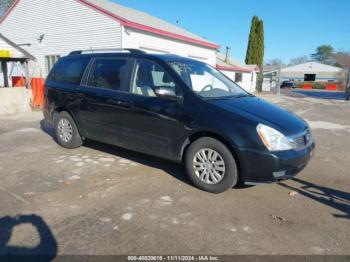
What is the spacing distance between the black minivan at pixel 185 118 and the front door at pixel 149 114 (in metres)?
0.01

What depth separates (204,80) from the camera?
16.3 ft

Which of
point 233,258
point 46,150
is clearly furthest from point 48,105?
point 233,258

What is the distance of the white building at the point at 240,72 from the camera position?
28516 millimetres

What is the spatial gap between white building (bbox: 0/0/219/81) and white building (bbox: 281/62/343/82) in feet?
202

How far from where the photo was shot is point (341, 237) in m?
3.23

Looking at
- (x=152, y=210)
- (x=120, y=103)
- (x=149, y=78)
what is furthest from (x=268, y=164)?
(x=120, y=103)

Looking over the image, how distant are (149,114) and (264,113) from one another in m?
1.68

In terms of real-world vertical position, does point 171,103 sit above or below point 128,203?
above

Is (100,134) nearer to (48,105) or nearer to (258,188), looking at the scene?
(48,105)

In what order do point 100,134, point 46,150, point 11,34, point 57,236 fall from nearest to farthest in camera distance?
point 57,236
point 100,134
point 46,150
point 11,34

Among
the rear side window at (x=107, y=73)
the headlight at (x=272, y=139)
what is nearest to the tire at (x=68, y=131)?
the rear side window at (x=107, y=73)

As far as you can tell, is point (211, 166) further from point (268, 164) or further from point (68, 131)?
point (68, 131)

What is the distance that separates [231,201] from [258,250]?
3.54 feet

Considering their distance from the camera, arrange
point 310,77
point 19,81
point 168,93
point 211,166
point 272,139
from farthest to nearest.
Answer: point 310,77 → point 19,81 → point 168,93 → point 211,166 → point 272,139
